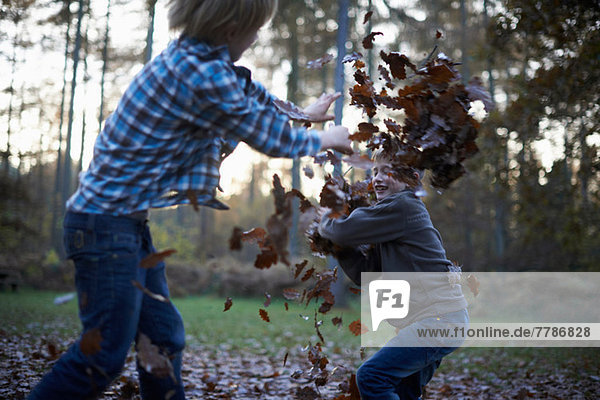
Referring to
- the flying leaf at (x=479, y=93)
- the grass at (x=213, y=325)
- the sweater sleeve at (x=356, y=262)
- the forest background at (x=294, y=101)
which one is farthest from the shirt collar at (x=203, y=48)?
the forest background at (x=294, y=101)

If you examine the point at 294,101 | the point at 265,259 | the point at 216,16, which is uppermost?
the point at 294,101

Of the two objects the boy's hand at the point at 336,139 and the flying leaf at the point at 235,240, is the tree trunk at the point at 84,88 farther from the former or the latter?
the boy's hand at the point at 336,139

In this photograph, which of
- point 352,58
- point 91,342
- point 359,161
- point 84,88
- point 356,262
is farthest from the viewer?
point 84,88

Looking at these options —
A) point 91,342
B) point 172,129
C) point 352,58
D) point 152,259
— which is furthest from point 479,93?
point 91,342

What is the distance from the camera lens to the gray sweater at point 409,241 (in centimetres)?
258

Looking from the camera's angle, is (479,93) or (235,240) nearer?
(235,240)

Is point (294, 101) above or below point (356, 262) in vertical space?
above

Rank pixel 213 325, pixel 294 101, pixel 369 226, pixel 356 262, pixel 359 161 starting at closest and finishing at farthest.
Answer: pixel 359 161, pixel 369 226, pixel 356 262, pixel 213 325, pixel 294 101

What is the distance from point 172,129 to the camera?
75.9 inches

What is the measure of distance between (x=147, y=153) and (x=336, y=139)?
750 millimetres

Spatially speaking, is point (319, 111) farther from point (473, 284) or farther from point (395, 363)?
point (473, 284)

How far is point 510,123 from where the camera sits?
8242mm

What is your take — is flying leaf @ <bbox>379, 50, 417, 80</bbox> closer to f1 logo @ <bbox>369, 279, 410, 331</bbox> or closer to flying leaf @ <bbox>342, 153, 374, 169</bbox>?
flying leaf @ <bbox>342, 153, 374, 169</bbox>

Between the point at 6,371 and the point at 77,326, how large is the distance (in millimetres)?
4479
